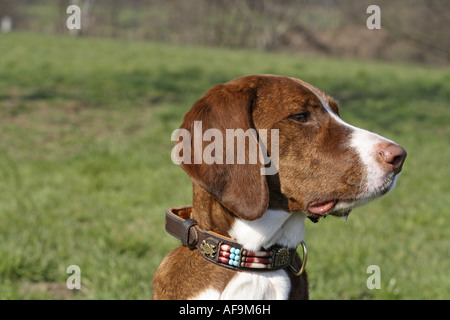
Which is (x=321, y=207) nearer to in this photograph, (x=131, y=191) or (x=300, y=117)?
(x=300, y=117)

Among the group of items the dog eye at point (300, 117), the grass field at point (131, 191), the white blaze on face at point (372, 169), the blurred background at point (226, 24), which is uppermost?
the blurred background at point (226, 24)

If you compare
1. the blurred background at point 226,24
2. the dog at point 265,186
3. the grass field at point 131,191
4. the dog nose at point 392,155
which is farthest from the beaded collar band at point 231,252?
the blurred background at point 226,24

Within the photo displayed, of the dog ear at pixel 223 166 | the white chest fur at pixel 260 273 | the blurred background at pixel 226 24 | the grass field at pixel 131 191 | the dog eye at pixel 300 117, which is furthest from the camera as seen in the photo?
the blurred background at pixel 226 24

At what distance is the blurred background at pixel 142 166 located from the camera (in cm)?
403

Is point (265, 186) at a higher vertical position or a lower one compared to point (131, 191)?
higher

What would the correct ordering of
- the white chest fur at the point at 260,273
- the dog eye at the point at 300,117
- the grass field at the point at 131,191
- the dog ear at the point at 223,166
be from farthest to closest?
the grass field at the point at 131,191
the dog eye at the point at 300,117
the white chest fur at the point at 260,273
the dog ear at the point at 223,166

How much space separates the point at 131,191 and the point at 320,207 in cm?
410

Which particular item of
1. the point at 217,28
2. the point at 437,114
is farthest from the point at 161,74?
the point at 217,28

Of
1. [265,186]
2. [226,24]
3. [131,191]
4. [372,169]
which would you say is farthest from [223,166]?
[226,24]

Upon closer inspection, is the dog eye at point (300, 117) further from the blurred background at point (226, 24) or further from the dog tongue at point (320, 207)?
the blurred background at point (226, 24)

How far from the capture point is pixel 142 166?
7023mm

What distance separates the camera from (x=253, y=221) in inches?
88.3

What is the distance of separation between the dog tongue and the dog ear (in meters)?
0.25
